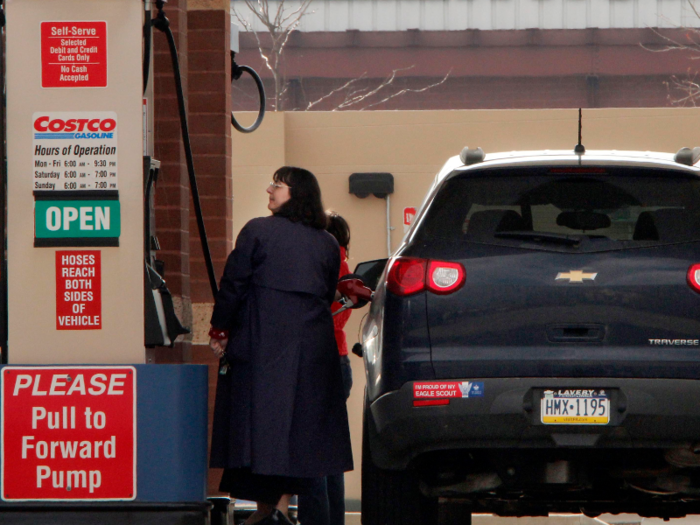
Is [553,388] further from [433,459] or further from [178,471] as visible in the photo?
[178,471]

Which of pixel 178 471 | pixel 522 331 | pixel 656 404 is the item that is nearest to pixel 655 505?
pixel 656 404

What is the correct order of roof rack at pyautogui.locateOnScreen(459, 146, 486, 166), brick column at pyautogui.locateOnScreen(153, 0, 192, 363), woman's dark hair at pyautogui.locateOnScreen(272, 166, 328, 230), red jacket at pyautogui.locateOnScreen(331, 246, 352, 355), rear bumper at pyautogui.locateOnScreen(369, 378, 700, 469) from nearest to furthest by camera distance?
rear bumper at pyautogui.locateOnScreen(369, 378, 700, 469)
roof rack at pyautogui.locateOnScreen(459, 146, 486, 166)
woman's dark hair at pyautogui.locateOnScreen(272, 166, 328, 230)
red jacket at pyautogui.locateOnScreen(331, 246, 352, 355)
brick column at pyautogui.locateOnScreen(153, 0, 192, 363)

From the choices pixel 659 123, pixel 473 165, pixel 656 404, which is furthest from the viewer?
pixel 659 123

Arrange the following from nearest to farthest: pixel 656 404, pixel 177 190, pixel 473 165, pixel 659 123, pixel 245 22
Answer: pixel 656 404
pixel 473 165
pixel 177 190
pixel 659 123
pixel 245 22

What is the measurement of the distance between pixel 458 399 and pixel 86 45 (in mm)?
2251

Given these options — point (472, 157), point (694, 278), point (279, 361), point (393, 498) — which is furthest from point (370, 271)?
point (694, 278)

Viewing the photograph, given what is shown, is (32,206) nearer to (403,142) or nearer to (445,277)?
(445,277)

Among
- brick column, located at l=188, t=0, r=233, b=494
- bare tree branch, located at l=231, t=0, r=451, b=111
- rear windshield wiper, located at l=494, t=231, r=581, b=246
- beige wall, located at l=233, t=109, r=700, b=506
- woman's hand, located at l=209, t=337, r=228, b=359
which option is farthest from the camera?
bare tree branch, located at l=231, t=0, r=451, b=111

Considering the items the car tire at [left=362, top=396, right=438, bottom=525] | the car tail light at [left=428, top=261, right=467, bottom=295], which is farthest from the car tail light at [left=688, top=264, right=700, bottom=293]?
the car tire at [left=362, top=396, right=438, bottom=525]

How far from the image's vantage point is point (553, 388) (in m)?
4.08

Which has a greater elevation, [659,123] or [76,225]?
[659,123]

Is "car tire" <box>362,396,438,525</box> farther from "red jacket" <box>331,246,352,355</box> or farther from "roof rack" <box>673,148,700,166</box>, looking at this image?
"roof rack" <box>673,148,700,166</box>

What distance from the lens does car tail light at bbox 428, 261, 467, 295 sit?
4.21 metres

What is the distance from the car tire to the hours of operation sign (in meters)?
1.54
